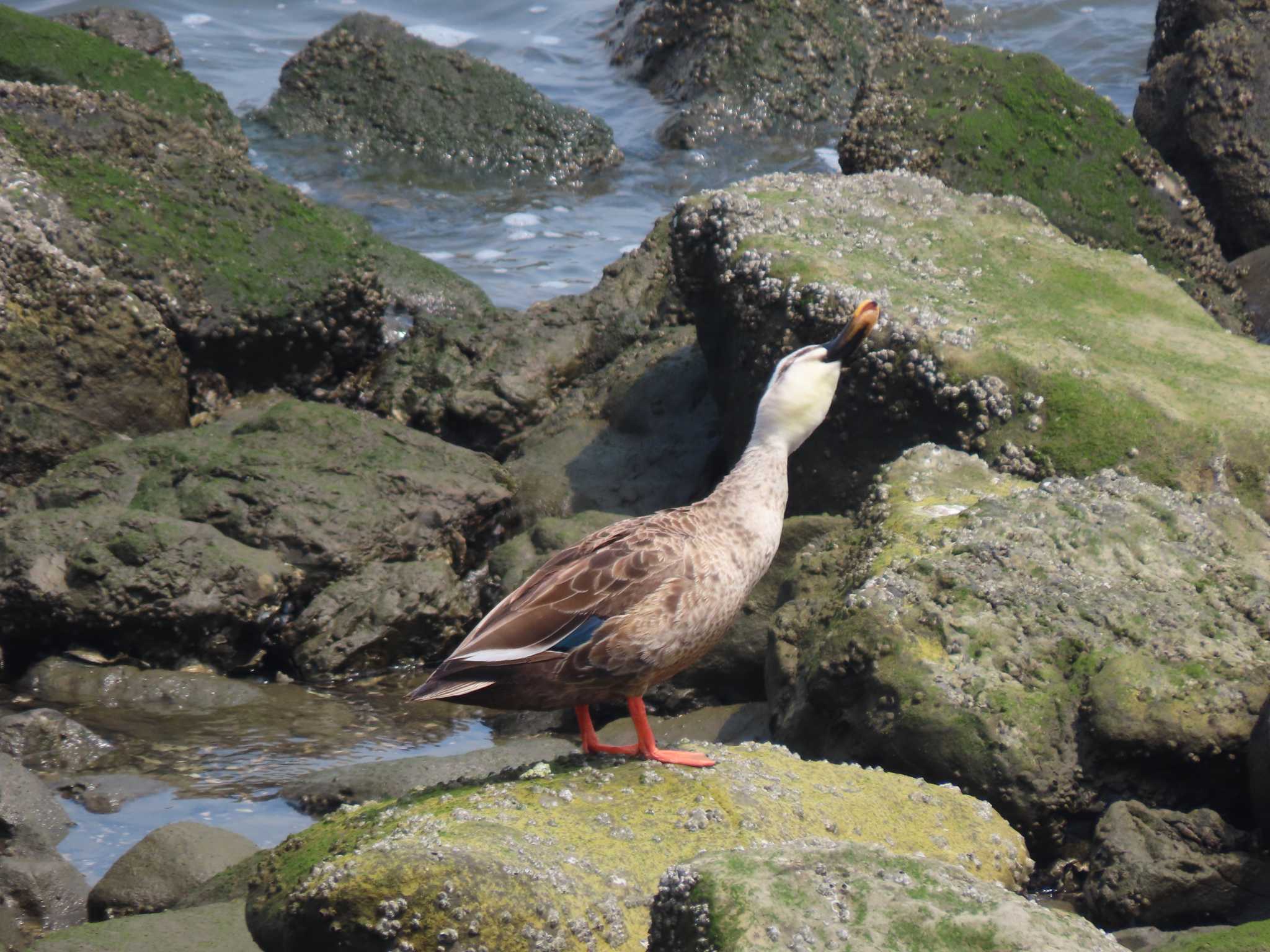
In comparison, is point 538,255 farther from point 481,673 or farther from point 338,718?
point 481,673

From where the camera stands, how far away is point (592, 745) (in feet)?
16.5

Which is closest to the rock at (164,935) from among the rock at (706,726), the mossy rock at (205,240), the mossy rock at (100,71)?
the rock at (706,726)

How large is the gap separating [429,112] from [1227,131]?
927 centimetres

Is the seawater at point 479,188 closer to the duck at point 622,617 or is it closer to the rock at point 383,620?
the rock at point 383,620

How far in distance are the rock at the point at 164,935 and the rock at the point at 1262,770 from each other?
3.50 metres

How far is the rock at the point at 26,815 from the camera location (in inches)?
230

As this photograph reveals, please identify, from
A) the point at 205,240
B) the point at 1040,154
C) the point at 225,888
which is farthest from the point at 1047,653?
the point at 205,240

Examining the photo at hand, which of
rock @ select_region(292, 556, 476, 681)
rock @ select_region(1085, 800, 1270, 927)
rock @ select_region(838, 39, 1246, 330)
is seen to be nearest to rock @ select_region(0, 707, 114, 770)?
rock @ select_region(292, 556, 476, 681)

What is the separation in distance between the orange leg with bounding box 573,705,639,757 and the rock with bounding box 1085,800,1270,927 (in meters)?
1.75

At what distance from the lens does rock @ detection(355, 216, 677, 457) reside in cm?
1078

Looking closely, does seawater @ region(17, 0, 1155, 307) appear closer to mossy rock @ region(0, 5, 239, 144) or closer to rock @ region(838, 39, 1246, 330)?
mossy rock @ region(0, 5, 239, 144)

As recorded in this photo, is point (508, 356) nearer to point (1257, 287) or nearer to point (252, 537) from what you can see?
point (252, 537)

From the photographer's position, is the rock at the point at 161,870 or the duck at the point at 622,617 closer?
the duck at the point at 622,617

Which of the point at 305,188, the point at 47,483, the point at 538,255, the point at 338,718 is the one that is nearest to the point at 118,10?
the point at 305,188
